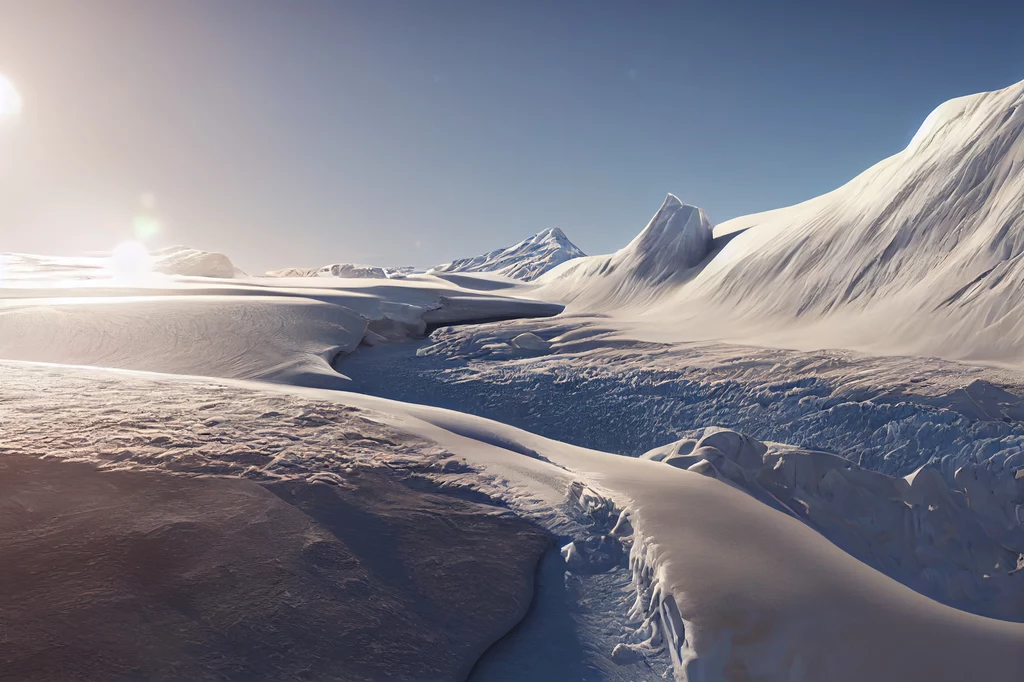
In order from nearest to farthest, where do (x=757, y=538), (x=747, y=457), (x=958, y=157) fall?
1. (x=757, y=538)
2. (x=747, y=457)
3. (x=958, y=157)

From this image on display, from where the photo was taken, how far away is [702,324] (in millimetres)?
13945

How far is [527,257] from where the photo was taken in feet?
237

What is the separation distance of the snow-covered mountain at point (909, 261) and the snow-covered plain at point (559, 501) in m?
0.07

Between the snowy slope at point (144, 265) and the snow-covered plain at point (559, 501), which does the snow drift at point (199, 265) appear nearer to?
the snowy slope at point (144, 265)

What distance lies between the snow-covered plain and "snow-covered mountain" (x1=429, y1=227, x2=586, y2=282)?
49.6 m

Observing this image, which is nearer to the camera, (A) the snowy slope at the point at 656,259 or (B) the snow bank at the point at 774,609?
(B) the snow bank at the point at 774,609

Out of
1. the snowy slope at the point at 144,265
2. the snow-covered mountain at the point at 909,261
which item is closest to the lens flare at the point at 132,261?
the snowy slope at the point at 144,265

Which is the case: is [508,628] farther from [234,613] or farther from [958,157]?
[958,157]

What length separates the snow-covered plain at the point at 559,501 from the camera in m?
2.61

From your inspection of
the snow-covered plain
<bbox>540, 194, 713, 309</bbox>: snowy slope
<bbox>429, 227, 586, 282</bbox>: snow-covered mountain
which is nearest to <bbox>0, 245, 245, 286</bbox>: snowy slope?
<bbox>540, 194, 713, 309</bbox>: snowy slope

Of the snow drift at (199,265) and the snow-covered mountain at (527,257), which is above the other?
the snow-covered mountain at (527,257)

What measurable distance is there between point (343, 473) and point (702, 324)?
11513mm

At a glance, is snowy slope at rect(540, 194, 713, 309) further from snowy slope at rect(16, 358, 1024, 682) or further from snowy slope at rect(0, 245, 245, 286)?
snowy slope at rect(0, 245, 245, 286)

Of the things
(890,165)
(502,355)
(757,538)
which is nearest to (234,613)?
(757,538)
